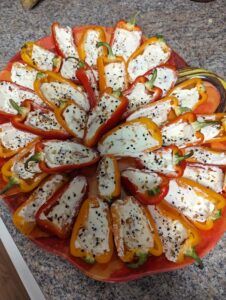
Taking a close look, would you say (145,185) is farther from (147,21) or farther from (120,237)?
(147,21)

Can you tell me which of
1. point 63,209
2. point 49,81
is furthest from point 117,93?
point 63,209

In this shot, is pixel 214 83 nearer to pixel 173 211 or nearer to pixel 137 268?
pixel 173 211

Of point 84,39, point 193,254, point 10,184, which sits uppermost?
point 84,39

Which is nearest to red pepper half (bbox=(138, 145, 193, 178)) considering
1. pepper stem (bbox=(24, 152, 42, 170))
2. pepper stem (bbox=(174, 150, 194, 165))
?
pepper stem (bbox=(174, 150, 194, 165))

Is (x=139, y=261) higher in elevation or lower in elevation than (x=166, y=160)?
lower

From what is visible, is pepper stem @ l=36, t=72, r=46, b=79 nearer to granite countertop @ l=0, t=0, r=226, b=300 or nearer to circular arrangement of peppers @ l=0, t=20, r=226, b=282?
circular arrangement of peppers @ l=0, t=20, r=226, b=282

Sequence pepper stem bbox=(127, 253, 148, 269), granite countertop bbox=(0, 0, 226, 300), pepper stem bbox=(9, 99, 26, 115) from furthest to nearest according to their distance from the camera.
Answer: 1. granite countertop bbox=(0, 0, 226, 300)
2. pepper stem bbox=(9, 99, 26, 115)
3. pepper stem bbox=(127, 253, 148, 269)

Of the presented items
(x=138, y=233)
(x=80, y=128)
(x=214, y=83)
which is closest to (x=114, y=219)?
(x=138, y=233)
